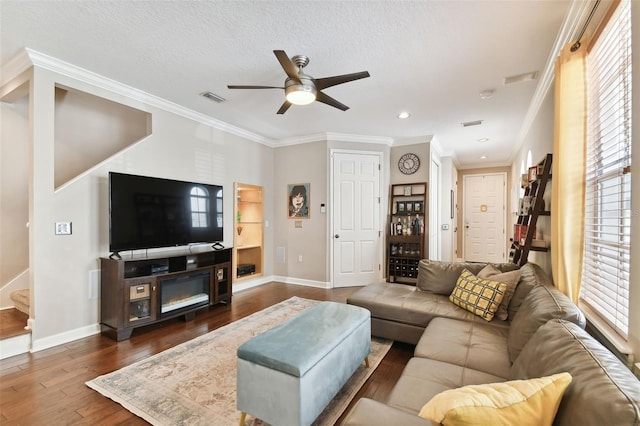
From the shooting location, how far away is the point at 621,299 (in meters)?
1.58

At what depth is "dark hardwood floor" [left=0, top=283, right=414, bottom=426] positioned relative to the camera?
72.4 inches

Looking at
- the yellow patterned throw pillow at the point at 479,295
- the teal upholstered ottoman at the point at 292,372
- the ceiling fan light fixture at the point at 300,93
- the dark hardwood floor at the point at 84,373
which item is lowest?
the dark hardwood floor at the point at 84,373

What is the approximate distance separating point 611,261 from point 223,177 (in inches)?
176

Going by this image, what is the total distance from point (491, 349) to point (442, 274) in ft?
4.24

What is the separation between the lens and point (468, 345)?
195 cm

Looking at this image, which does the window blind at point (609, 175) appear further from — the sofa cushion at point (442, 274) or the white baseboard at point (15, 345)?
the white baseboard at point (15, 345)

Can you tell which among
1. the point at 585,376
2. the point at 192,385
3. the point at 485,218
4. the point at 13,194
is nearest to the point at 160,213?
the point at 13,194

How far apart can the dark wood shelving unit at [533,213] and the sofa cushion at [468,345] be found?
3.51 feet

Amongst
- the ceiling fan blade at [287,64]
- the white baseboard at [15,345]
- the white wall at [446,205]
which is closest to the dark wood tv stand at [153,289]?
the white baseboard at [15,345]

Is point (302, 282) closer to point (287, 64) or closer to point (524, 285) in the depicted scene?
point (524, 285)

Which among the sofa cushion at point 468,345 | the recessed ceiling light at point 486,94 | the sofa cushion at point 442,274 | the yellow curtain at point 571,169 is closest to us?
the sofa cushion at point 468,345

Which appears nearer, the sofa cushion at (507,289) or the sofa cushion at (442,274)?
the sofa cushion at (507,289)

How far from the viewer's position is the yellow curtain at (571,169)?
199cm

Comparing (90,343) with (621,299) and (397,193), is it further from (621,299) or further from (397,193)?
(397,193)
